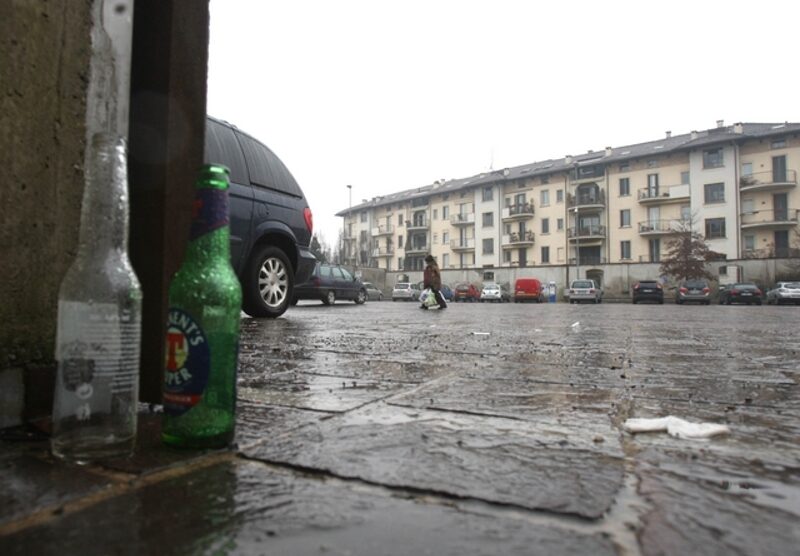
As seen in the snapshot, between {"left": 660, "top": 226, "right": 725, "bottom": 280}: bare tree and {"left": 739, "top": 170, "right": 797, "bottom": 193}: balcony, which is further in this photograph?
{"left": 739, "top": 170, "right": 797, "bottom": 193}: balcony

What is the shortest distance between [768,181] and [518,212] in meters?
20.3

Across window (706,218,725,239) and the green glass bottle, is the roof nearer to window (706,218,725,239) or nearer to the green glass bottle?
window (706,218,725,239)

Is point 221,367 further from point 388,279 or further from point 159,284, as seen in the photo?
point 388,279

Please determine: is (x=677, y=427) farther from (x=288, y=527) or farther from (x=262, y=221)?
(x=262, y=221)

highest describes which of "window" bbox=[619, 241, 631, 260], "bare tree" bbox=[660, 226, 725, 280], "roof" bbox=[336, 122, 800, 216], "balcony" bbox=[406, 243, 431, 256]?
"roof" bbox=[336, 122, 800, 216]

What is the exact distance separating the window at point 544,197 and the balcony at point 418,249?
14.5 metres

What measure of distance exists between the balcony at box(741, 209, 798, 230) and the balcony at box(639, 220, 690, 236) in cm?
421

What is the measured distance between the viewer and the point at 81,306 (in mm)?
1201

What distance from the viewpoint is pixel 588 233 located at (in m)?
47.0

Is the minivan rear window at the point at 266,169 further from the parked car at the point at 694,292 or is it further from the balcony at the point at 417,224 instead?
the balcony at the point at 417,224

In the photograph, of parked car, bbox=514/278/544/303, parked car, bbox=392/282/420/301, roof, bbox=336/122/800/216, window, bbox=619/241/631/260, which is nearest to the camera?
parked car, bbox=514/278/544/303

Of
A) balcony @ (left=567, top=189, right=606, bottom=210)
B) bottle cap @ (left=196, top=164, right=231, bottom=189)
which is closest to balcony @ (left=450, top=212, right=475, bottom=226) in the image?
balcony @ (left=567, top=189, right=606, bottom=210)

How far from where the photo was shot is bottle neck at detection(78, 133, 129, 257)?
1.24 meters

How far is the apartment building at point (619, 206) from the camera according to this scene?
4003cm
